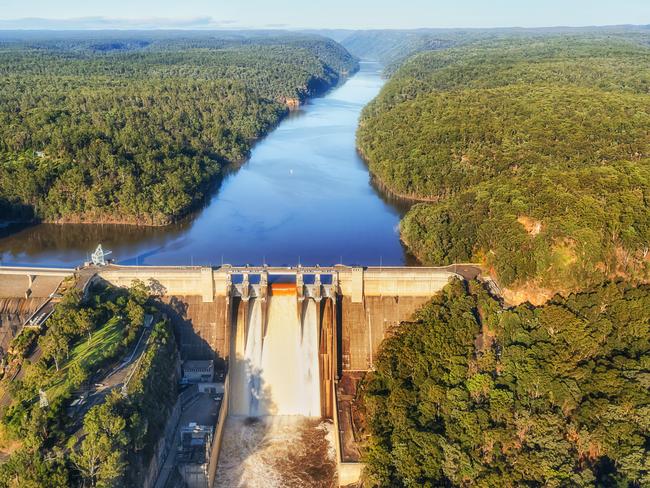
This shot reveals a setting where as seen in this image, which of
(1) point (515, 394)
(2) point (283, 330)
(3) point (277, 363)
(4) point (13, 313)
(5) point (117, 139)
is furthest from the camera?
(5) point (117, 139)

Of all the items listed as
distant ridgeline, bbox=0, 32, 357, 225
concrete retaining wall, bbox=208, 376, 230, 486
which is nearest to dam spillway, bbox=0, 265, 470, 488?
concrete retaining wall, bbox=208, 376, 230, 486

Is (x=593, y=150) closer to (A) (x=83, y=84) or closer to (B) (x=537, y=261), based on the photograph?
(B) (x=537, y=261)

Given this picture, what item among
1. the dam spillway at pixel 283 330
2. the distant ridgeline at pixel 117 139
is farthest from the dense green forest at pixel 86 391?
the distant ridgeline at pixel 117 139

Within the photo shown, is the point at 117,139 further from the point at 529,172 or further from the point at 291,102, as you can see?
the point at 291,102

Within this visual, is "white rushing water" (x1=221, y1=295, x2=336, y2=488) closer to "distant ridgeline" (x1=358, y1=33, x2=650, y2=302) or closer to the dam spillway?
the dam spillway

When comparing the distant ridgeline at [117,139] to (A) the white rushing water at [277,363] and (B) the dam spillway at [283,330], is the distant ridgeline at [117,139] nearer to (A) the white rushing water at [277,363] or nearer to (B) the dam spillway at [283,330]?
(B) the dam spillway at [283,330]

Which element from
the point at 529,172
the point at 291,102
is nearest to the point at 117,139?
the point at 529,172
